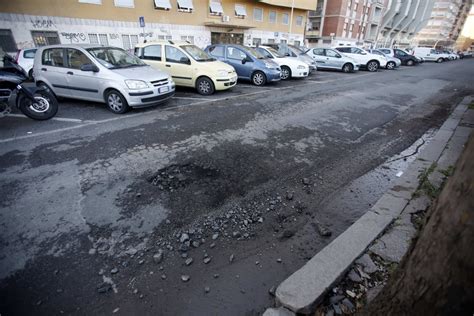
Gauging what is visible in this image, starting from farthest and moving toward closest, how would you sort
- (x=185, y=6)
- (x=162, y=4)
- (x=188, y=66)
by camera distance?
(x=185, y=6) < (x=162, y=4) < (x=188, y=66)

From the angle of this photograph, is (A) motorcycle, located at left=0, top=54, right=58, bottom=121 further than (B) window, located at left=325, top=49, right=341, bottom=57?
No

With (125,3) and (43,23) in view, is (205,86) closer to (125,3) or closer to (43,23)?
(43,23)

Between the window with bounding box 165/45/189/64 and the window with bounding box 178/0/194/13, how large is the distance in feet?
48.7

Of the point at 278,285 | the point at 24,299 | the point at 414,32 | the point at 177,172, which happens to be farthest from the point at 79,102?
the point at 414,32

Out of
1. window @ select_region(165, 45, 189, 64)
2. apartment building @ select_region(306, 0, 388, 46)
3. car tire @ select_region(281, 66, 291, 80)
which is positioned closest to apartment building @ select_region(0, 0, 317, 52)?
window @ select_region(165, 45, 189, 64)

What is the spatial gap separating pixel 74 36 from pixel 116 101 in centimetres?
1397

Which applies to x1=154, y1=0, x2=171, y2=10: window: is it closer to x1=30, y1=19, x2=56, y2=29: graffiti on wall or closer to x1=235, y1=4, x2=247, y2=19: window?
x1=30, y1=19, x2=56, y2=29: graffiti on wall

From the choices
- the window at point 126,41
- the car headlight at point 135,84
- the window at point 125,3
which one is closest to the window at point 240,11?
the window at point 125,3

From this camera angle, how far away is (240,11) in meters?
25.4

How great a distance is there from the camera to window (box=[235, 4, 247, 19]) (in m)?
25.2

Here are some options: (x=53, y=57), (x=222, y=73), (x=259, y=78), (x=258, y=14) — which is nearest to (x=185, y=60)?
(x=222, y=73)

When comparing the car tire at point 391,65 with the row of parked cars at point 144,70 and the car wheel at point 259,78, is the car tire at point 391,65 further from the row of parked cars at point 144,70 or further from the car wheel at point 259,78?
the car wheel at point 259,78

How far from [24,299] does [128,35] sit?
2088cm

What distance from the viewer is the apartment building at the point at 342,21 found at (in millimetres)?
38094
